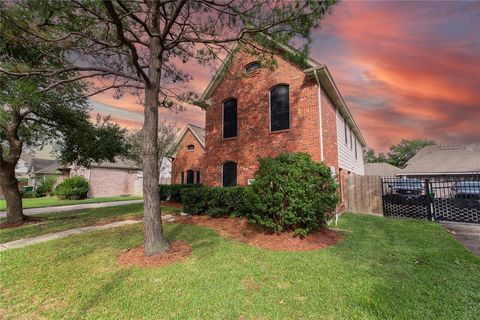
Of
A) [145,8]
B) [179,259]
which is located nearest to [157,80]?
[145,8]

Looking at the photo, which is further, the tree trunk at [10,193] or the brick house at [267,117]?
the brick house at [267,117]

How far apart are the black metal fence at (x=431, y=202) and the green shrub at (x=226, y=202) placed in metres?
7.36

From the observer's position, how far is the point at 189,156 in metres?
19.0

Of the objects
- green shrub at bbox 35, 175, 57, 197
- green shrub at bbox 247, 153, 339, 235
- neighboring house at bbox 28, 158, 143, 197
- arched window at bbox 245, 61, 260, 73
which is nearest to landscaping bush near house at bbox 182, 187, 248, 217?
green shrub at bbox 247, 153, 339, 235

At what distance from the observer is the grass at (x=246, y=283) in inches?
114

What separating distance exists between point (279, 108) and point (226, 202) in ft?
16.1

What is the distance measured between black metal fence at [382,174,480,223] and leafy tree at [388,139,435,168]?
4286 centimetres

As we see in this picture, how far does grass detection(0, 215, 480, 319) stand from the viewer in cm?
290

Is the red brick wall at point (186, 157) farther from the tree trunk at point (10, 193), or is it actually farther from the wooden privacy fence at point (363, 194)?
the wooden privacy fence at point (363, 194)

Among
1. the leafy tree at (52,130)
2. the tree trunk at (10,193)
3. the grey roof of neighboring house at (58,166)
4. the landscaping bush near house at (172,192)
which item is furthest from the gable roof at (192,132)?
the tree trunk at (10,193)

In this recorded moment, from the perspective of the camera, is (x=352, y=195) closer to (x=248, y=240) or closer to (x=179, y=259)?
(x=248, y=240)

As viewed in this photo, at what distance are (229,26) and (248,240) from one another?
6.24 metres

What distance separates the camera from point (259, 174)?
669 centimetres

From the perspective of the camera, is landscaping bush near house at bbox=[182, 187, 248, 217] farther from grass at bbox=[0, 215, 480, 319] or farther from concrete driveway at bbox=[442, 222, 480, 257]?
concrete driveway at bbox=[442, 222, 480, 257]
